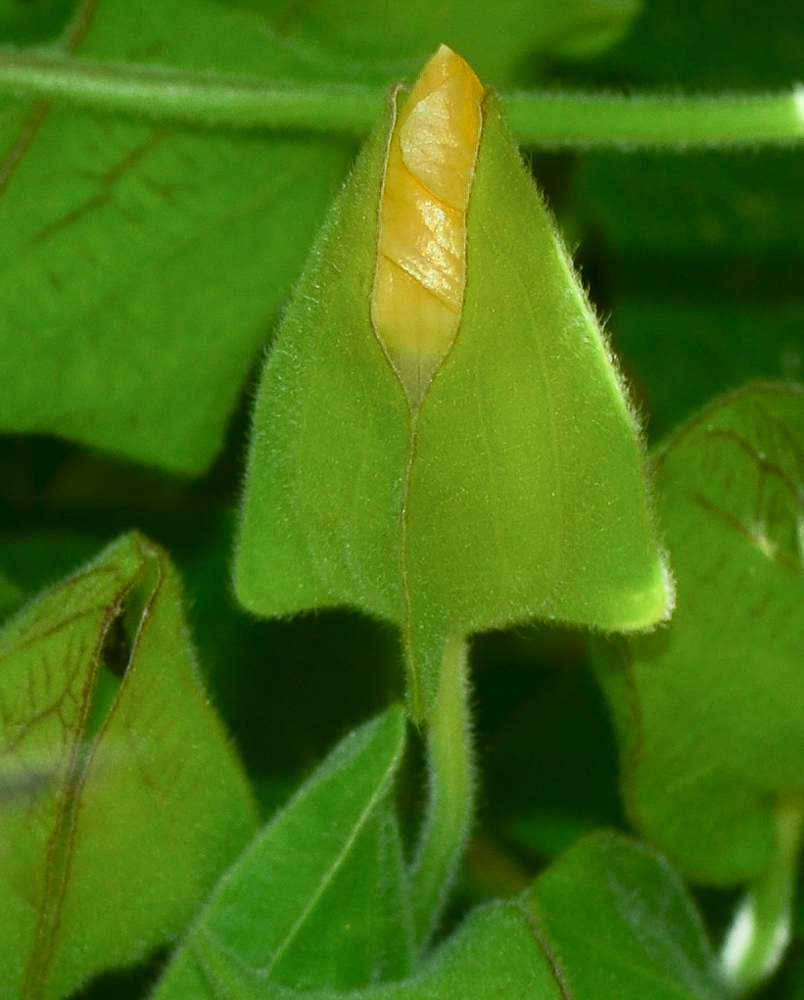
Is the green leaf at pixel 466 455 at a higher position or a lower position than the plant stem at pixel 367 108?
lower

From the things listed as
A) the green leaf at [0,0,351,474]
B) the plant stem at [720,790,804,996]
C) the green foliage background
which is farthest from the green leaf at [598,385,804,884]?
the green leaf at [0,0,351,474]

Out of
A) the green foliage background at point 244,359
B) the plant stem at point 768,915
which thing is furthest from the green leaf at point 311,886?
the plant stem at point 768,915

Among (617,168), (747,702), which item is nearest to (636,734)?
(747,702)

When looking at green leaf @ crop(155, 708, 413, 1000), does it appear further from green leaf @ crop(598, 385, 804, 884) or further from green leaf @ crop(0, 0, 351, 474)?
green leaf @ crop(0, 0, 351, 474)

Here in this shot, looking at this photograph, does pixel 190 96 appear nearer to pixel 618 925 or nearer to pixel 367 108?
pixel 367 108

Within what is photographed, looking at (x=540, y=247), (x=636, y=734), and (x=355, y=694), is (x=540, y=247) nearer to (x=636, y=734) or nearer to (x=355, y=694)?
(x=636, y=734)

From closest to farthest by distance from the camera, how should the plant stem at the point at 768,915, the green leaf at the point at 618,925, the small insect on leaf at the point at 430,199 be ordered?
the small insect on leaf at the point at 430,199 → the green leaf at the point at 618,925 → the plant stem at the point at 768,915

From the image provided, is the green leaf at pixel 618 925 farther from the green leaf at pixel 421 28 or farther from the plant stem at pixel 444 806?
the green leaf at pixel 421 28
